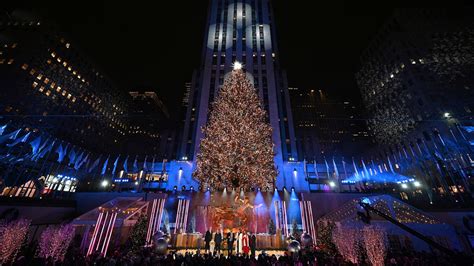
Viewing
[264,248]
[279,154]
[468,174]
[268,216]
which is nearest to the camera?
[264,248]

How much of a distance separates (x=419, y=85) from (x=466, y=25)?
12859 mm

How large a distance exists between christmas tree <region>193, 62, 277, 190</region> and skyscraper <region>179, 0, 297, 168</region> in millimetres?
14155

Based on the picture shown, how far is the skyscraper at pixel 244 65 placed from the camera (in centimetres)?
3192

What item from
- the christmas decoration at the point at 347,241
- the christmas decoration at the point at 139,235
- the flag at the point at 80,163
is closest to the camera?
the christmas decoration at the point at 347,241

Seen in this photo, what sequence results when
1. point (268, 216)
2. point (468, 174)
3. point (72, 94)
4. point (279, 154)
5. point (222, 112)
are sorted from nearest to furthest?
point (222, 112) → point (268, 216) → point (468, 174) → point (279, 154) → point (72, 94)

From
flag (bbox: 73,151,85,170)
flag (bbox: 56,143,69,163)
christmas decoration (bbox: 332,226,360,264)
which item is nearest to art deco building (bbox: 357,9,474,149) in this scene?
christmas decoration (bbox: 332,226,360,264)

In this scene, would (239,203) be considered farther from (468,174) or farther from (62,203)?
(468,174)

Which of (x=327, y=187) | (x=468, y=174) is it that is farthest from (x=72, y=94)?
(x=468, y=174)

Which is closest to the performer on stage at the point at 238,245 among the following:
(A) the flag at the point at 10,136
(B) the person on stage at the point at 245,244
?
(B) the person on stage at the point at 245,244

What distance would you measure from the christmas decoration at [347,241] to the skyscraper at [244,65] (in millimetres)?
16848

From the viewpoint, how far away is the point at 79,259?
26.3 feet

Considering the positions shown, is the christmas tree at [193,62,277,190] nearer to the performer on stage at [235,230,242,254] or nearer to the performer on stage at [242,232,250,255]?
the performer on stage at [235,230,242,254]

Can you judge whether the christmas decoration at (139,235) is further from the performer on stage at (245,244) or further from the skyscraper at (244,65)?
the skyscraper at (244,65)

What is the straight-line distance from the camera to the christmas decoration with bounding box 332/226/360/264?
9.89 m
